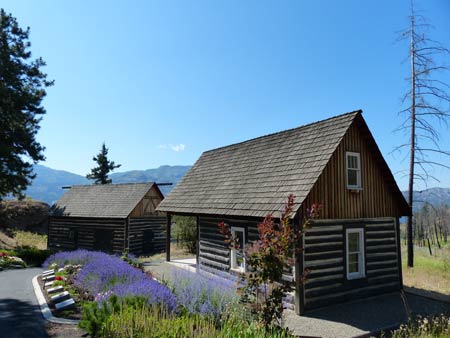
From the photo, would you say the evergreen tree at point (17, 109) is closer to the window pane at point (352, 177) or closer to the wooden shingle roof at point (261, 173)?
the wooden shingle roof at point (261, 173)

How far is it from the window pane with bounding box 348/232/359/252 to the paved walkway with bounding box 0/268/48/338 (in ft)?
33.5

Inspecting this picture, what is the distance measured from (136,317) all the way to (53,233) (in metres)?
27.6

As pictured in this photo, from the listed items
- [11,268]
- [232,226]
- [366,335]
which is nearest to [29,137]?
[11,268]

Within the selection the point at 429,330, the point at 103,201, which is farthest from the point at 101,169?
the point at 429,330

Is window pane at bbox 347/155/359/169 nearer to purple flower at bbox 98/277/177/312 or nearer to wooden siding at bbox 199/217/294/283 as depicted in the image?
wooden siding at bbox 199/217/294/283

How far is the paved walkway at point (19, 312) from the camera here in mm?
7160

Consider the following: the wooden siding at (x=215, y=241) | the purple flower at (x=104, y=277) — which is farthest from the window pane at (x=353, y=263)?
the purple flower at (x=104, y=277)

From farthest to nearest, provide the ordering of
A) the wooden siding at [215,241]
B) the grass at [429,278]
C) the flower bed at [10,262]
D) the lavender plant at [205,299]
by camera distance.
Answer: the flower bed at [10,262] → the grass at [429,278] → the wooden siding at [215,241] → the lavender plant at [205,299]

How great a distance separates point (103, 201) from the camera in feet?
92.4

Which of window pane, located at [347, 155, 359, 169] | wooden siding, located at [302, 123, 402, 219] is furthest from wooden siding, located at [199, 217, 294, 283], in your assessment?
window pane, located at [347, 155, 359, 169]

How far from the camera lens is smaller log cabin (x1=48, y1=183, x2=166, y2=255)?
2548 cm

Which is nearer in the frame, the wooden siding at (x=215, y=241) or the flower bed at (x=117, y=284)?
the flower bed at (x=117, y=284)

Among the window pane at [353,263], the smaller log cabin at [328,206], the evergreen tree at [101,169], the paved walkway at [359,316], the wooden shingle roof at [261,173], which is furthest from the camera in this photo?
the evergreen tree at [101,169]

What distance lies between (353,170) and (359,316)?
5.28m
